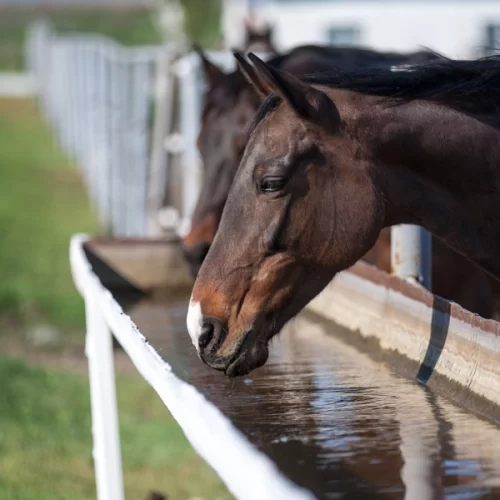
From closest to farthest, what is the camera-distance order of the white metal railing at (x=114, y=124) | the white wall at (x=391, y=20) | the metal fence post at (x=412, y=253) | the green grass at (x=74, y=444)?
the metal fence post at (x=412, y=253) → the green grass at (x=74, y=444) → the white metal railing at (x=114, y=124) → the white wall at (x=391, y=20)

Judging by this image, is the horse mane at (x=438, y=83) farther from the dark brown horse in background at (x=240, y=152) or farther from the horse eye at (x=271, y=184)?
the dark brown horse in background at (x=240, y=152)

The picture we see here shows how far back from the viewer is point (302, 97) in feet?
10.4

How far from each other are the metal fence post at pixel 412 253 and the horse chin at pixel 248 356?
1.11 m

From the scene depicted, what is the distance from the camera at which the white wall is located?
2381cm

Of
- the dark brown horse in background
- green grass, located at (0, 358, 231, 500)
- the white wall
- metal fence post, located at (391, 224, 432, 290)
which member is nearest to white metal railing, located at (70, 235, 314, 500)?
the dark brown horse in background

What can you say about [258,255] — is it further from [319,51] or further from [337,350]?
[319,51]

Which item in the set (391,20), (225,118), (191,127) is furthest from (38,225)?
(391,20)

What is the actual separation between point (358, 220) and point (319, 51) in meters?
2.35

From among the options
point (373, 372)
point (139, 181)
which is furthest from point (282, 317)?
point (139, 181)

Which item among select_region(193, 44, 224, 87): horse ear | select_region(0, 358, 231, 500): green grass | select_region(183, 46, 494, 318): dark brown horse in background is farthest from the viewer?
select_region(193, 44, 224, 87): horse ear

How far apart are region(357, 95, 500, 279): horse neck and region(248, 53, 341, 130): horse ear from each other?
11 centimetres

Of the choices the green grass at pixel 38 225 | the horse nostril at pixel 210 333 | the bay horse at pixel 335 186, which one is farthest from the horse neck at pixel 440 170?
the green grass at pixel 38 225

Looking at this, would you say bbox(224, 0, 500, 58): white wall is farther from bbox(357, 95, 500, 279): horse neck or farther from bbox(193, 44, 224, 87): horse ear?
bbox(357, 95, 500, 279): horse neck

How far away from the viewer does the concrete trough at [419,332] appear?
10.1ft
